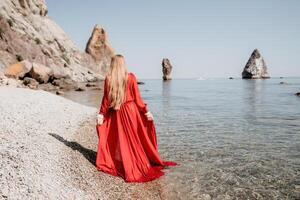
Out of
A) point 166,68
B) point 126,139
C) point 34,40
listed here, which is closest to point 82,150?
point 126,139

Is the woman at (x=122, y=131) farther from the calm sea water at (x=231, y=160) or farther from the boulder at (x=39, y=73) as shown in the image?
the boulder at (x=39, y=73)

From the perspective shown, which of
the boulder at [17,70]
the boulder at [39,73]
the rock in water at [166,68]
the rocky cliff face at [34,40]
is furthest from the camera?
the rock in water at [166,68]

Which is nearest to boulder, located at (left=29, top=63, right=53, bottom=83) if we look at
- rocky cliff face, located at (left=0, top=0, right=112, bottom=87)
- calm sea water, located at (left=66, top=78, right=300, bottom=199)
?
rocky cliff face, located at (left=0, top=0, right=112, bottom=87)

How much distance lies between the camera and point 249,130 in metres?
14.5

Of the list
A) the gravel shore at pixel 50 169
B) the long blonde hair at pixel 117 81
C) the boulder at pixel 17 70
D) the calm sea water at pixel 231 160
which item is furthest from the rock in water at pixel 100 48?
the long blonde hair at pixel 117 81

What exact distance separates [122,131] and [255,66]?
168 metres

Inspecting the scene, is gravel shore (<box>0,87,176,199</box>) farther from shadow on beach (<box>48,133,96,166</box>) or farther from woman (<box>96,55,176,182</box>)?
woman (<box>96,55,176,182</box>)

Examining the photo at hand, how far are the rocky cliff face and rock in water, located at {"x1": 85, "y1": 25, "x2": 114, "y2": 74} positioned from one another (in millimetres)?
36383

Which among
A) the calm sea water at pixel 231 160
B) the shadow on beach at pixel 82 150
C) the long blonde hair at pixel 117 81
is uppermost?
the long blonde hair at pixel 117 81

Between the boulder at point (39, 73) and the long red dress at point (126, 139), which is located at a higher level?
the boulder at point (39, 73)

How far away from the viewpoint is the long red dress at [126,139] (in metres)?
7.01

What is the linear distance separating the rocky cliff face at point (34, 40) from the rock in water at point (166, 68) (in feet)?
173

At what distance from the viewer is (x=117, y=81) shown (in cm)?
688

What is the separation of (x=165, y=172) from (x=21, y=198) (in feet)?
12.8
